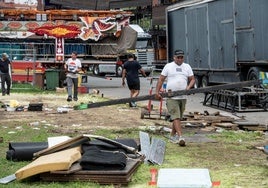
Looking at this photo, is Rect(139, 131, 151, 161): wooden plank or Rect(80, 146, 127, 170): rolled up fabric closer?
Rect(80, 146, 127, 170): rolled up fabric

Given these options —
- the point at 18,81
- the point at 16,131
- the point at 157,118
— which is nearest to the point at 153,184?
the point at 16,131

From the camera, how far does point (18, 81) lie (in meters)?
31.5

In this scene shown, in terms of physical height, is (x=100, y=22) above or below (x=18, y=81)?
above

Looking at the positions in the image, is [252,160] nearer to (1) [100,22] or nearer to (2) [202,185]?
(2) [202,185]

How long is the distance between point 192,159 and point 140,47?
38.0 meters

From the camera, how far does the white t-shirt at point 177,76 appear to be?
12.0m

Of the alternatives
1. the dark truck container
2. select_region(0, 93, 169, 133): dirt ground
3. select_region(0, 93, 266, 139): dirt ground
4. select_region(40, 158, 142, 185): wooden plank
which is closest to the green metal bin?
the dark truck container

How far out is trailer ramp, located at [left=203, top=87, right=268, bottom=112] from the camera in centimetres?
1922

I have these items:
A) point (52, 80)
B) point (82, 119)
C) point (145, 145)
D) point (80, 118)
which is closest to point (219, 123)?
point (82, 119)

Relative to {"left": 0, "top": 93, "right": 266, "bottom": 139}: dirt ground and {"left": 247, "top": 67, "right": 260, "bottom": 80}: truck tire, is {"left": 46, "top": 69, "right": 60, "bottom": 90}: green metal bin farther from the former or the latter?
{"left": 247, "top": 67, "right": 260, "bottom": 80}: truck tire

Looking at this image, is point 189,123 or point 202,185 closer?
point 202,185

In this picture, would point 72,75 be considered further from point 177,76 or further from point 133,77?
point 177,76

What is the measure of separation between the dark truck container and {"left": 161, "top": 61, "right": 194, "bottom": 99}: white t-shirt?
250 inches

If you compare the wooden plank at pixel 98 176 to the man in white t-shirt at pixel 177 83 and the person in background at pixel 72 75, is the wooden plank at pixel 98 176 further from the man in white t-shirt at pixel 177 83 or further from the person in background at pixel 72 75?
the person in background at pixel 72 75
